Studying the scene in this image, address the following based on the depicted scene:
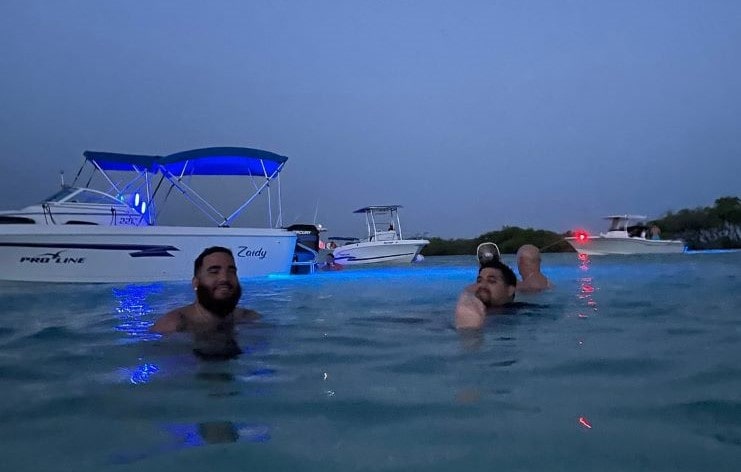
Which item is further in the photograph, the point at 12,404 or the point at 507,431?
the point at 12,404

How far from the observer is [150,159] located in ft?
51.4

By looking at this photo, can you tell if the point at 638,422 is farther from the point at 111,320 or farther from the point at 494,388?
the point at 111,320

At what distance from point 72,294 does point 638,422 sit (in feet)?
31.1

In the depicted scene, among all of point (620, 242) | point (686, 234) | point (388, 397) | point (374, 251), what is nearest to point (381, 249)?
point (374, 251)

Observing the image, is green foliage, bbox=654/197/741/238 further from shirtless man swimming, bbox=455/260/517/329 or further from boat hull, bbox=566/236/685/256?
shirtless man swimming, bbox=455/260/517/329

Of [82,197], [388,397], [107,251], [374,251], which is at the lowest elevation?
[388,397]

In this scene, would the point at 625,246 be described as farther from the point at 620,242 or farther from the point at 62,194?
the point at 62,194

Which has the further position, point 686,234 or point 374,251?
point 686,234

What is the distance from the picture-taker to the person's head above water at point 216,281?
5.18 m

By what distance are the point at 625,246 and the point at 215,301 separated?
33.1 meters

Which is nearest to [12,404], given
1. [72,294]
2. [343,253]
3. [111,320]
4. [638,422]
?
[638,422]

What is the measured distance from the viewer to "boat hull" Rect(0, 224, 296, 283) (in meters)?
11.8

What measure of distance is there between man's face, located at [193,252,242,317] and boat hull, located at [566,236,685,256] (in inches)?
1271

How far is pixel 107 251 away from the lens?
1245cm
